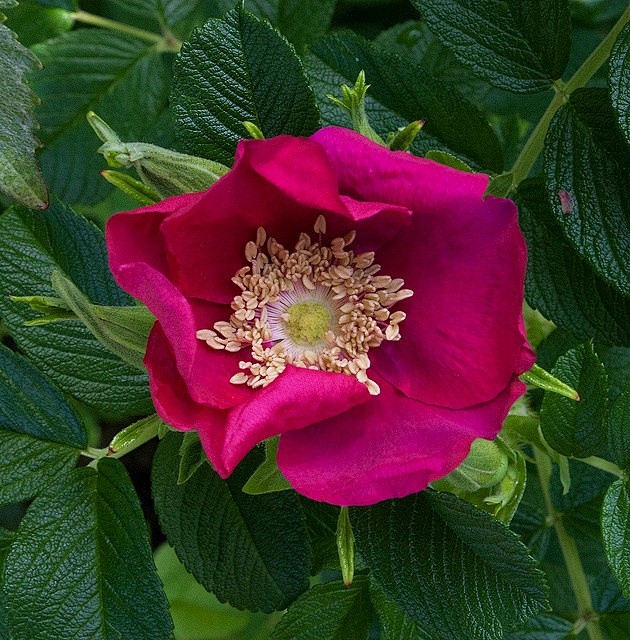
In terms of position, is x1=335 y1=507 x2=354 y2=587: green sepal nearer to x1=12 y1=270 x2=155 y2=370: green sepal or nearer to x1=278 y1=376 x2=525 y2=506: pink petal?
x1=278 y1=376 x2=525 y2=506: pink petal

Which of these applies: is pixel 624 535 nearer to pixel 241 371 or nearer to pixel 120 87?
pixel 241 371

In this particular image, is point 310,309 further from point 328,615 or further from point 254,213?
point 328,615

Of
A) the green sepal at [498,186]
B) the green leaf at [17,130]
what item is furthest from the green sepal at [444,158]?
the green leaf at [17,130]

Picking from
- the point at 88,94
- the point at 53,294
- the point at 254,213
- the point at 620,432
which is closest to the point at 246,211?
the point at 254,213

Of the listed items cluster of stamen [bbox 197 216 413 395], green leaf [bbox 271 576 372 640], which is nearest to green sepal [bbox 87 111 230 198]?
cluster of stamen [bbox 197 216 413 395]

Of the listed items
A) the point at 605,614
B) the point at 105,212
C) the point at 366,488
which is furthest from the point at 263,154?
the point at 105,212

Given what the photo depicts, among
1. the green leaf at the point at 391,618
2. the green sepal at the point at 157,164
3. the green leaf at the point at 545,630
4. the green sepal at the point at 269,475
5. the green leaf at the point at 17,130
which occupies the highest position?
the green sepal at the point at 157,164

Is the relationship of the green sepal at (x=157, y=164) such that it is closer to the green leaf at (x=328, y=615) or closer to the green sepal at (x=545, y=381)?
the green sepal at (x=545, y=381)
